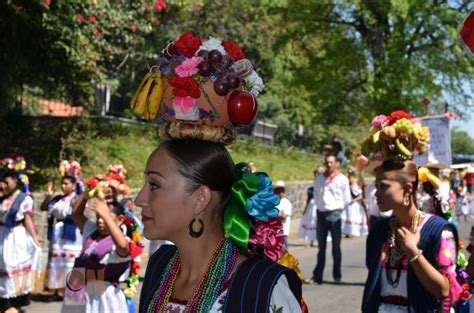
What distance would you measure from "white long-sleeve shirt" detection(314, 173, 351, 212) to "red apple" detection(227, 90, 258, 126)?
8892 millimetres

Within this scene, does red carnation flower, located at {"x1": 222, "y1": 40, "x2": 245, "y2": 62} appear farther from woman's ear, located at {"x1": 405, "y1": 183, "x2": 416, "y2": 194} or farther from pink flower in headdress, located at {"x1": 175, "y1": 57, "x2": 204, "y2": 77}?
woman's ear, located at {"x1": 405, "y1": 183, "x2": 416, "y2": 194}

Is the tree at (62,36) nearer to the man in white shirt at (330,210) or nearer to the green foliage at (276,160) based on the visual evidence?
the man in white shirt at (330,210)

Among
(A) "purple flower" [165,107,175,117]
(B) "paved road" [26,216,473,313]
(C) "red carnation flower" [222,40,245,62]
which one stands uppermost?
(C) "red carnation flower" [222,40,245,62]

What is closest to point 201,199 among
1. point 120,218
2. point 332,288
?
point 120,218

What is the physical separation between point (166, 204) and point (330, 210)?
897 centimetres

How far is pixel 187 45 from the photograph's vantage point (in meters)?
3.04

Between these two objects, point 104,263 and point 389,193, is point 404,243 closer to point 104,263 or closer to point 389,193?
point 389,193

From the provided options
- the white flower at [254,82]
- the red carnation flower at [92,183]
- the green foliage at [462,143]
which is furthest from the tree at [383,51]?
the green foliage at [462,143]

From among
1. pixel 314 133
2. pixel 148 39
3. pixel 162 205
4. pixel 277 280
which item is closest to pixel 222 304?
pixel 277 280

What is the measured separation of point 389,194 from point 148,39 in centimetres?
1767

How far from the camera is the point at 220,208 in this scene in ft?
9.95

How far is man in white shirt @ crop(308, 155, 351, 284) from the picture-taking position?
37.7 ft

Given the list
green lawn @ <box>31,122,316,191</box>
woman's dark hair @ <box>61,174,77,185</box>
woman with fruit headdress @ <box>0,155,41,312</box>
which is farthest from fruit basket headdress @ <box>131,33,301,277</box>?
green lawn @ <box>31,122,316,191</box>

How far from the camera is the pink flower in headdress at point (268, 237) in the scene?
9.92 feet
